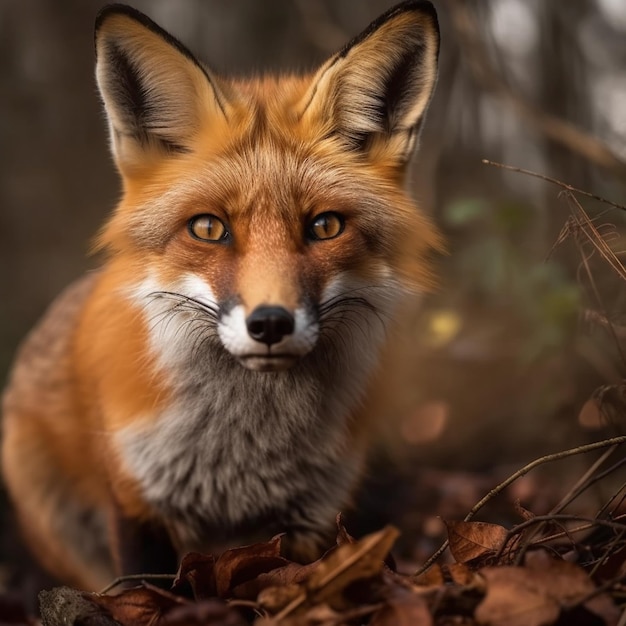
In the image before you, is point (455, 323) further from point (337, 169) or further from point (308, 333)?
point (308, 333)

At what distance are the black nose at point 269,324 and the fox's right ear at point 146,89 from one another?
2.55 feet

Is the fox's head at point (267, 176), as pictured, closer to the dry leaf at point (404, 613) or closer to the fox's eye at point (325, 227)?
the fox's eye at point (325, 227)

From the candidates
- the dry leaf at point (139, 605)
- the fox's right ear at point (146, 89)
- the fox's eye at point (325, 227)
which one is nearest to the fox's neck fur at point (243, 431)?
the fox's eye at point (325, 227)

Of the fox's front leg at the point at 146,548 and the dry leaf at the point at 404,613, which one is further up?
the dry leaf at the point at 404,613

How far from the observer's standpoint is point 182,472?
2316mm

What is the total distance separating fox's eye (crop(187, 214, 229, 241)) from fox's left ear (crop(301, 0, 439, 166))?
18.0 inches

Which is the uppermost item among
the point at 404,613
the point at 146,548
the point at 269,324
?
the point at 269,324

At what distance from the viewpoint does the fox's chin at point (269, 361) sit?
1.81 meters

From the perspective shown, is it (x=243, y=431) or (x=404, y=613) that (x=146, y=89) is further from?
(x=404, y=613)

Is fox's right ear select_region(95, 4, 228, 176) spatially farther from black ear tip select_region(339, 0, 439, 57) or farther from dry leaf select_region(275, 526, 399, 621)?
dry leaf select_region(275, 526, 399, 621)

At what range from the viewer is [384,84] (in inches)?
89.4

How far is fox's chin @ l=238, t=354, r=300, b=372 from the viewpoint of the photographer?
181cm

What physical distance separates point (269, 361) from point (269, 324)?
4.8 inches

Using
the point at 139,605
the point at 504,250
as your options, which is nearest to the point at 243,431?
the point at 139,605
